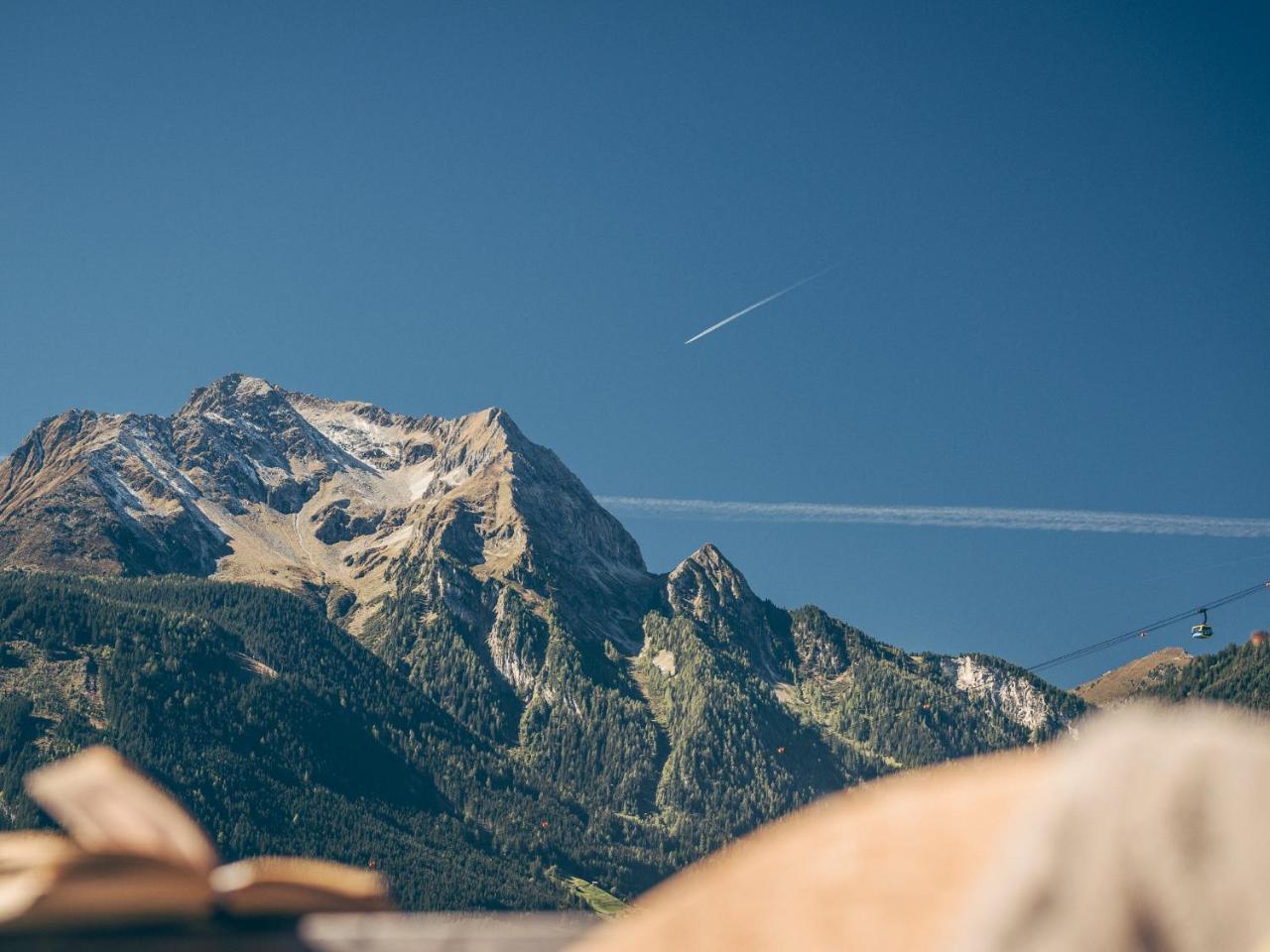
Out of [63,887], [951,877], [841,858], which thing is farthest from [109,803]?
[951,877]

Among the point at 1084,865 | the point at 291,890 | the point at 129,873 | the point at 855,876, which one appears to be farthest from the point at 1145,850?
the point at 129,873

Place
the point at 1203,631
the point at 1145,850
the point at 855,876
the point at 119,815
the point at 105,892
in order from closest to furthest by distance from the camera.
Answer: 1. the point at 1145,850
2. the point at 855,876
3. the point at 105,892
4. the point at 119,815
5. the point at 1203,631

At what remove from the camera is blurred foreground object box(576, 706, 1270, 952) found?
267 cm

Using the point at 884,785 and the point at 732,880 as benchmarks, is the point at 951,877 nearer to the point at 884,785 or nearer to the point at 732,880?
the point at 884,785

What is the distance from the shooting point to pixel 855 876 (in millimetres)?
3078

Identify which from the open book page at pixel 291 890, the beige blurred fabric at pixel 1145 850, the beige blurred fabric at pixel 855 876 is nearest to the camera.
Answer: the beige blurred fabric at pixel 1145 850

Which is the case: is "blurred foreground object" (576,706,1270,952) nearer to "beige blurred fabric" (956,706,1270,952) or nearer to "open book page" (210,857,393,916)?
"beige blurred fabric" (956,706,1270,952)

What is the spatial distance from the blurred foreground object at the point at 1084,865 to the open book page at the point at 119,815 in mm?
1452

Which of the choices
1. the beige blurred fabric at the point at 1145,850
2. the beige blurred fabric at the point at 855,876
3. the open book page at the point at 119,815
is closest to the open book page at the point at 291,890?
the open book page at the point at 119,815

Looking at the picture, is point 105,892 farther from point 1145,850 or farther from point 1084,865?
point 1145,850

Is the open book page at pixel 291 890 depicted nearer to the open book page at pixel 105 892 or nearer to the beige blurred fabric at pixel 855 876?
the open book page at pixel 105 892

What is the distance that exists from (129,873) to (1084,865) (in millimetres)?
2603

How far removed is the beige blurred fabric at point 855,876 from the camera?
2977 millimetres

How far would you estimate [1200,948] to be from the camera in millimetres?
2654
